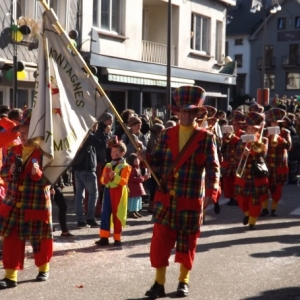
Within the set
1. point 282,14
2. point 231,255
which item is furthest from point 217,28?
point 282,14

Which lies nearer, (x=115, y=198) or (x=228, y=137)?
(x=115, y=198)

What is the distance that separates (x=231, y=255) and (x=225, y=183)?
181 inches

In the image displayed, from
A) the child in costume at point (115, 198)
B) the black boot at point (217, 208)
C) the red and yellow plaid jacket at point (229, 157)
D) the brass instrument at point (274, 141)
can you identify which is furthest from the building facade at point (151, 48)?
the child in costume at point (115, 198)

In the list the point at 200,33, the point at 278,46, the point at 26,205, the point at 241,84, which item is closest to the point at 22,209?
the point at 26,205

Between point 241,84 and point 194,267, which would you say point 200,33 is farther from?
point 241,84

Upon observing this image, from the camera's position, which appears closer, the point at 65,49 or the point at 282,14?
the point at 65,49

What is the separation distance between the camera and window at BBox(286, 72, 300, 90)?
68438mm

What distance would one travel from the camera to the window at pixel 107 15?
64.8 ft

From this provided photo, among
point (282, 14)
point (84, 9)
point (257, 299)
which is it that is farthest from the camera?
point (282, 14)

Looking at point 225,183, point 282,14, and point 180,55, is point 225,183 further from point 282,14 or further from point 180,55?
point 282,14

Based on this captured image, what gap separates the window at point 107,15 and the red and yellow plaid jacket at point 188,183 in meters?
13.3

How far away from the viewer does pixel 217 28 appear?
1066 inches

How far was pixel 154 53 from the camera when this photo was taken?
22.8m

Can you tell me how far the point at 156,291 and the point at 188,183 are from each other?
3.44 feet
